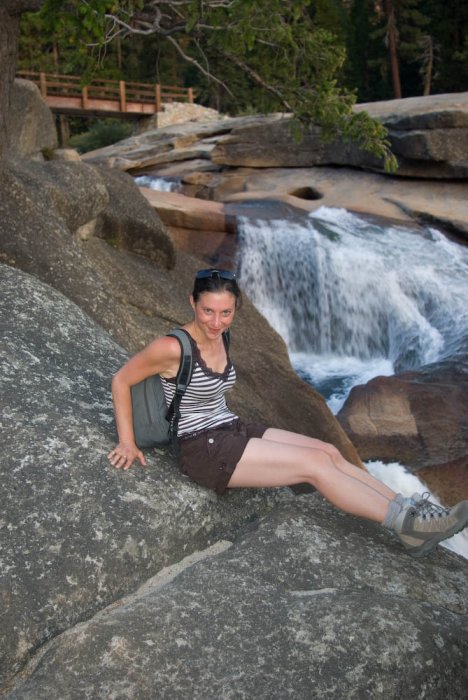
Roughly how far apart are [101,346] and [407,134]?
1289 centimetres

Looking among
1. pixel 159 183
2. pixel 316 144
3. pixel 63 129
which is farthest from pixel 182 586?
pixel 63 129

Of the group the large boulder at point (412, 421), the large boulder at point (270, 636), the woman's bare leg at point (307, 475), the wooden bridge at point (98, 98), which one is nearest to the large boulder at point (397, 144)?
the large boulder at point (412, 421)

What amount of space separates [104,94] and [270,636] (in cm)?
3174

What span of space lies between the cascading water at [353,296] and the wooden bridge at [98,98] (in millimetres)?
16930

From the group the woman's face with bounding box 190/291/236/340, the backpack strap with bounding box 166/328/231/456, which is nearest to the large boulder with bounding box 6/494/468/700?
the backpack strap with bounding box 166/328/231/456

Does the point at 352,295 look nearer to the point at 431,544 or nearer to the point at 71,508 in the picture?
the point at 431,544

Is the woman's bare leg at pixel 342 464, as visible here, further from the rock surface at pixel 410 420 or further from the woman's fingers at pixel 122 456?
the rock surface at pixel 410 420

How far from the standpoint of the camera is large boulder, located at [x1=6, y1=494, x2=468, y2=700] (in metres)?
2.67

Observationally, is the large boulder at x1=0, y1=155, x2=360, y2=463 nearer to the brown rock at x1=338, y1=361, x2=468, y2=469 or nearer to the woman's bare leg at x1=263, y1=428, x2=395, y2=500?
the brown rock at x1=338, y1=361, x2=468, y2=469

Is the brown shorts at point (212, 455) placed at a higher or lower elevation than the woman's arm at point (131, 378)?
lower

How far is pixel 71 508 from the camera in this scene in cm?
343

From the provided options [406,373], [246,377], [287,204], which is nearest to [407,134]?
[287,204]

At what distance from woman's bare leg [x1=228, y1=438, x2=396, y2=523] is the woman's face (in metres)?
0.60

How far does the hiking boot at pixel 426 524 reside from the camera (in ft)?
11.5
